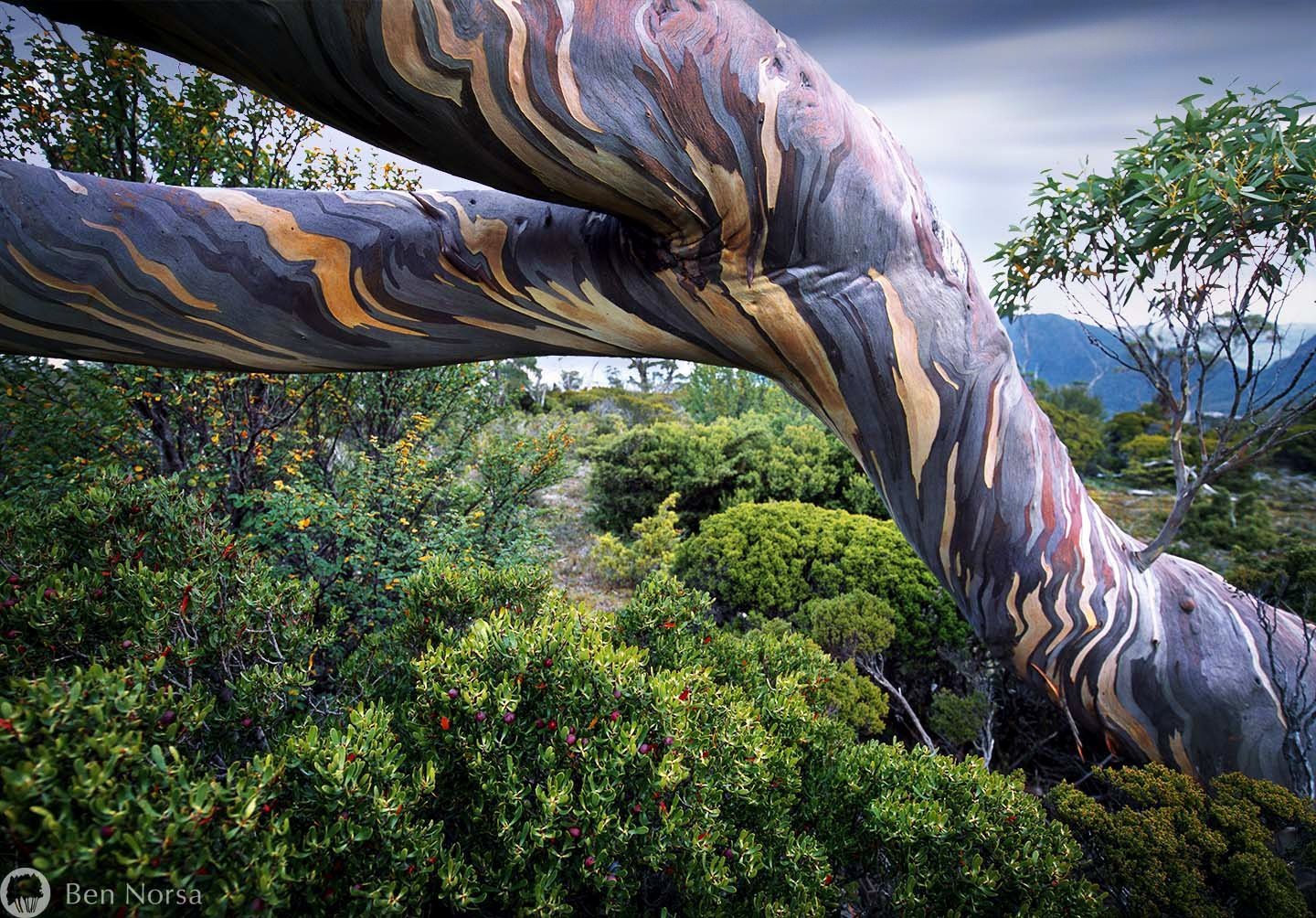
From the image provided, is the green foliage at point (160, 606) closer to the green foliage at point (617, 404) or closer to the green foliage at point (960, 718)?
→ the green foliage at point (960, 718)

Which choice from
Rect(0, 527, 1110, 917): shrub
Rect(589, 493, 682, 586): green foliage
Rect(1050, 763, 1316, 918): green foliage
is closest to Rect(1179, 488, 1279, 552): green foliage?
Rect(1050, 763, 1316, 918): green foliage

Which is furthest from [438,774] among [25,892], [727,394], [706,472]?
[727,394]

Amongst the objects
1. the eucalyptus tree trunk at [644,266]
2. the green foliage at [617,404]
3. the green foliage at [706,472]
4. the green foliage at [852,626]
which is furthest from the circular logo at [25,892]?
the green foliage at [617,404]

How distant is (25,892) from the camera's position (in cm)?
79

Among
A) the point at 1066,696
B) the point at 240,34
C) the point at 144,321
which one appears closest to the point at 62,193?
the point at 144,321

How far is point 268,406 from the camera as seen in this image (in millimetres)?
3619

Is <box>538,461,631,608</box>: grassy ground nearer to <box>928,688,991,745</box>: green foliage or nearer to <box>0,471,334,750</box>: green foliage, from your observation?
<box>928,688,991,745</box>: green foliage

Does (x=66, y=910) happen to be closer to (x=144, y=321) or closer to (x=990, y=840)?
(x=144, y=321)

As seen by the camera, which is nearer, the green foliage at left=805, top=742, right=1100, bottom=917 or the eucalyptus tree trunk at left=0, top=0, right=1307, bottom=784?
the eucalyptus tree trunk at left=0, top=0, right=1307, bottom=784

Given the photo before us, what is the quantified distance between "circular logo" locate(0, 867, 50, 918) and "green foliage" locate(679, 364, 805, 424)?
1098 cm

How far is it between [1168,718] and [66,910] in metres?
2.90

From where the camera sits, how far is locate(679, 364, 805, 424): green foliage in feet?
38.5

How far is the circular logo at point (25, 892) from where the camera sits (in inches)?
30.9

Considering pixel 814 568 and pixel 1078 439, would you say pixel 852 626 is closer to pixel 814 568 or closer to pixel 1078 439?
pixel 814 568
